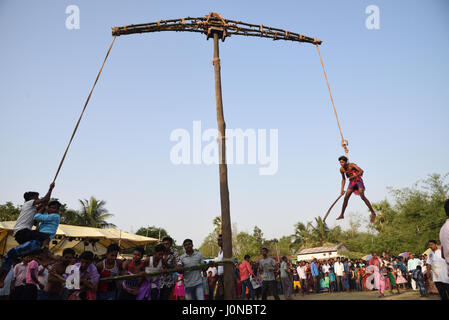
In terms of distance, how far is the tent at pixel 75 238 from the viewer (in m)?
13.9

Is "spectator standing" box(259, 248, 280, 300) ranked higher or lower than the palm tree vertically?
lower

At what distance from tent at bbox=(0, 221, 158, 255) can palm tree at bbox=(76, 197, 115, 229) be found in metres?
18.6

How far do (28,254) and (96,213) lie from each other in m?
35.8

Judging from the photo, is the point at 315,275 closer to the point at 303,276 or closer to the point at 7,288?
the point at 303,276

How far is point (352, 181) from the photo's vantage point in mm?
8664

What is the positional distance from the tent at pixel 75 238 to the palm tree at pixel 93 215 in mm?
18614

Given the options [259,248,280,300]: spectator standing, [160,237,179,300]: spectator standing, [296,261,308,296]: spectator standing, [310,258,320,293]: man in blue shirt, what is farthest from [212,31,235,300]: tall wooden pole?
[296,261,308,296]: spectator standing

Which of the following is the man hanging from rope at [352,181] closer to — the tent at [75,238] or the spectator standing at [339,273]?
the spectator standing at [339,273]

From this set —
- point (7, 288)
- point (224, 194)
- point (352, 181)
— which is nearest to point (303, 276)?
point (352, 181)

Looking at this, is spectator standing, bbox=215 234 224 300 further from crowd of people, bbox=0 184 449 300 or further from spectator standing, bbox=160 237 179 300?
spectator standing, bbox=160 237 179 300

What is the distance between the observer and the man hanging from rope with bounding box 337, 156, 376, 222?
335 inches
